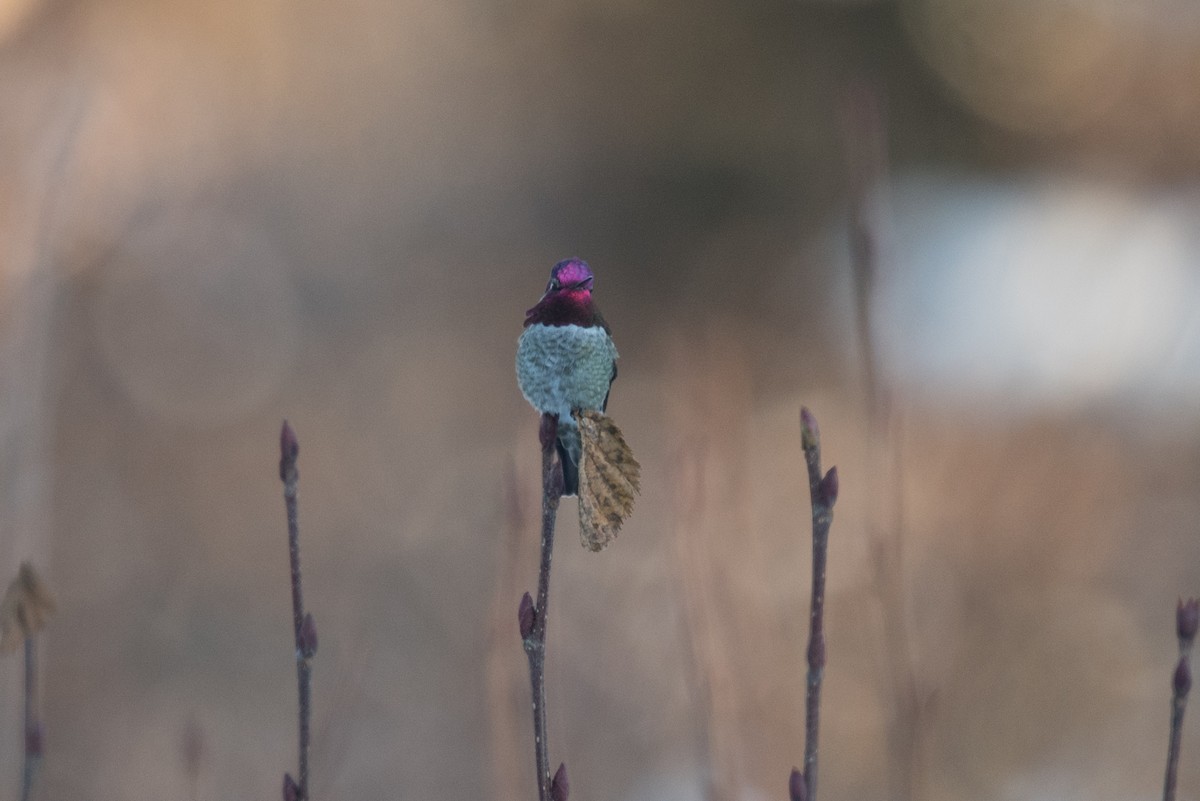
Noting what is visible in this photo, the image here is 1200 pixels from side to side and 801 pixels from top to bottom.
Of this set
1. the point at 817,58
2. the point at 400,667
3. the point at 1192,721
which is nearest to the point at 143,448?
the point at 400,667

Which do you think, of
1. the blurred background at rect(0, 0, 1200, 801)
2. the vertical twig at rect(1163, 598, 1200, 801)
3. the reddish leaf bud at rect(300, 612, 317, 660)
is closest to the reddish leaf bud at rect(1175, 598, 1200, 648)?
the vertical twig at rect(1163, 598, 1200, 801)

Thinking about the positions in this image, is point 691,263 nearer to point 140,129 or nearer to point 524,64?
point 524,64

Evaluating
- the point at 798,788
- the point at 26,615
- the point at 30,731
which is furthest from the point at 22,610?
the point at 798,788

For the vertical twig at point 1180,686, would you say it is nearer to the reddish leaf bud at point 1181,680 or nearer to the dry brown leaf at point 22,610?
the reddish leaf bud at point 1181,680

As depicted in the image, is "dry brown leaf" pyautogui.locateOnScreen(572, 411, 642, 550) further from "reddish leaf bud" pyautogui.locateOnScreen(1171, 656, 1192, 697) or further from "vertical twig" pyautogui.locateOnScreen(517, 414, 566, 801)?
"reddish leaf bud" pyautogui.locateOnScreen(1171, 656, 1192, 697)

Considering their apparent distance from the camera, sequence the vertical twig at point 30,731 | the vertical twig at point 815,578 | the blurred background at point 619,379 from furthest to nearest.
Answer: the blurred background at point 619,379 < the vertical twig at point 30,731 < the vertical twig at point 815,578

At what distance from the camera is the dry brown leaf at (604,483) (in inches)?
25.0

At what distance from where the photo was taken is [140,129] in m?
4.18

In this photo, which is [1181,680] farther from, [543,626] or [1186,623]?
[543,626]

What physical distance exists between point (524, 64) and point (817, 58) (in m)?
1.53

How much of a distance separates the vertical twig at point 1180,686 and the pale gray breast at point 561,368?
1.35ft

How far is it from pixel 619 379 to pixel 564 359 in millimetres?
3531

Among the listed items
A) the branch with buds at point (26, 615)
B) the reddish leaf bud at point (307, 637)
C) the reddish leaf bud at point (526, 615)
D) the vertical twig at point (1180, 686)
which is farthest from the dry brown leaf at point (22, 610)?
the vertical twig at point (1180, 686)

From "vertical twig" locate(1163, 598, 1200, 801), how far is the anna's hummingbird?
15.6 inches
